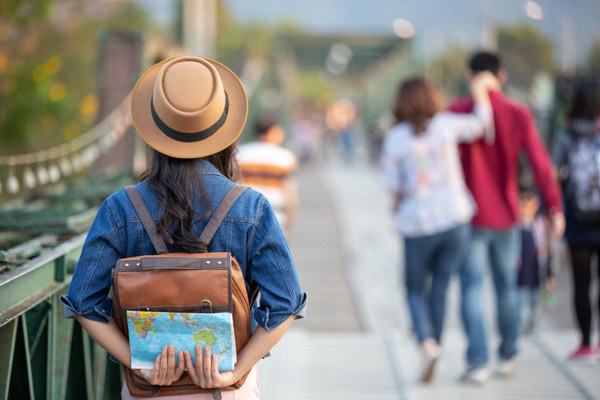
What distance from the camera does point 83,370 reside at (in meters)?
3.24

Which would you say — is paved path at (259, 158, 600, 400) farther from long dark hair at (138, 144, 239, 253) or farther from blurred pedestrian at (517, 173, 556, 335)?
long dark hair at (138, 144, 239, 253)

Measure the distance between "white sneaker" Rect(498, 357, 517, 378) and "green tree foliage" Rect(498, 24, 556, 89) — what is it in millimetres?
67328

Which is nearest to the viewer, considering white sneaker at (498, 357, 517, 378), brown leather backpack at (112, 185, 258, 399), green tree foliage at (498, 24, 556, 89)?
brown leather backpack at (112, 185, 258, 399)

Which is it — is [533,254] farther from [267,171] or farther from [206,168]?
[206,168]

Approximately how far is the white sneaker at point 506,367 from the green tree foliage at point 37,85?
194 inches

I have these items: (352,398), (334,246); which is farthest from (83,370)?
(334,246)

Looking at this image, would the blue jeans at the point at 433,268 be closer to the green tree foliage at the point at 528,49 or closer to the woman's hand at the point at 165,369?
the woman's hand at the point at 165,369

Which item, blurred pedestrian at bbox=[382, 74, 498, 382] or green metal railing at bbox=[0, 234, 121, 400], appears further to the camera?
blurred pedestrian at bbox=[382, 74, 498, 382]

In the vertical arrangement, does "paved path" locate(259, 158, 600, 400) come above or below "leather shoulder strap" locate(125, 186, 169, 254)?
below

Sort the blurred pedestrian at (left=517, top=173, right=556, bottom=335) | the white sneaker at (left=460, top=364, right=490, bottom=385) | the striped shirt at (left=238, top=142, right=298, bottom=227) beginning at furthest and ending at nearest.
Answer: the striped shirt at (left=238, top=142, right=298, bottom=227)
the blurred pedestrian at (left=517, top=173, right=556, bottom=335)
the white sneaker at (left=460, top=364, right=490, bottom=385)

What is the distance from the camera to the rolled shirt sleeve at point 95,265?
2.23 m

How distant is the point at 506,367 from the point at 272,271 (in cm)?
327

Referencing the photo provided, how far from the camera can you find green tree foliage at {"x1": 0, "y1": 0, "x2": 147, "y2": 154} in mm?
8789

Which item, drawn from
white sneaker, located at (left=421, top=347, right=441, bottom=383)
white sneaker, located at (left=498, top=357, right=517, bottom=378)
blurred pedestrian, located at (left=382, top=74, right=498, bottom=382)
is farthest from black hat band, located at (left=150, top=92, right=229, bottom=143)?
white sneaker, located at (left=498, top=357, right=517, bottom=378)
